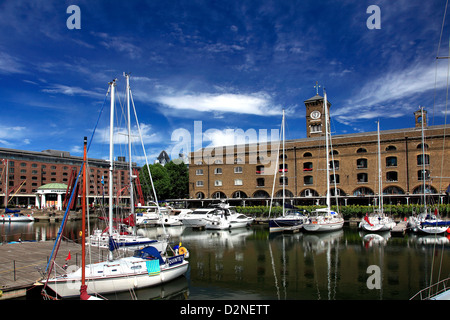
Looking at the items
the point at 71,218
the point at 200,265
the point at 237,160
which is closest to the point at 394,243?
the point at 200,265

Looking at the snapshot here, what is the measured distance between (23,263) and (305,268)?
1892cm

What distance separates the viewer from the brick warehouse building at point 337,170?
173 ft

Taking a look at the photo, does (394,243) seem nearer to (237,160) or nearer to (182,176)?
(237,160)

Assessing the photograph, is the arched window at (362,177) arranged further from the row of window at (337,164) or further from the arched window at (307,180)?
the arched window at (307,180)

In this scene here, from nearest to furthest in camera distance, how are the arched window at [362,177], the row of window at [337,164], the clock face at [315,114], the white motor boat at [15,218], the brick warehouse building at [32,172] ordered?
the row of window at [337,164], the arched window at [362,177], the white motor boat at [15,218], the clock face at [315,114], the brick warehouse building at [32,172]

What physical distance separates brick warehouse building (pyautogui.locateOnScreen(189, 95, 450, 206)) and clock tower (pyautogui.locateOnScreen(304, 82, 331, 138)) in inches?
11.6

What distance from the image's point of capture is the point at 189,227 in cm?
5303

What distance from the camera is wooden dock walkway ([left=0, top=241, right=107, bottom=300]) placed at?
50.1 feet

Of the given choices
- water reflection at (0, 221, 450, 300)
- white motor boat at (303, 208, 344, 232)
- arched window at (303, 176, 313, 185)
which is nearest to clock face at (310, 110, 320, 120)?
arched window at (303, 176, 313, 185)

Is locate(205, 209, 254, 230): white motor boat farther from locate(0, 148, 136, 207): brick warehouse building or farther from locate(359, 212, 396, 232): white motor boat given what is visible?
locate(0, 148, 136, 207): brick warehouse building

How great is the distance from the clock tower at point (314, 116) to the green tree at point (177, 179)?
38192 millimetres

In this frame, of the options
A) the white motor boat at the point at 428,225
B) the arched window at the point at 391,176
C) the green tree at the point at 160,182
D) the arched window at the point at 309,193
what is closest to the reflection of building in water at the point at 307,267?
the white motor boat at the point at 428,225

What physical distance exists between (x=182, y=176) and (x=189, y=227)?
4226 centimetres
